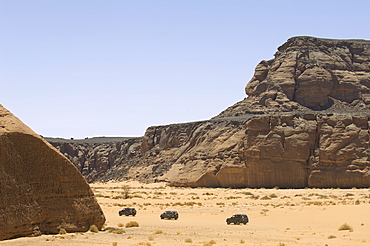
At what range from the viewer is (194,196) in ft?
217

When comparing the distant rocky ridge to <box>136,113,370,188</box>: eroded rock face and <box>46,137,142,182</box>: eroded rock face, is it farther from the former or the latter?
<box>46,137,142,182</box>: eroded rock face

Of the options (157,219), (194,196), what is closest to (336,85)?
(194,196)

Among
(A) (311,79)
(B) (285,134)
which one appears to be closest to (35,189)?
(B) (285,134)

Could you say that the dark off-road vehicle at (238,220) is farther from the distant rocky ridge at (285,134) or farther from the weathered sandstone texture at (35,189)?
the distant rocky ridge at (285,134)

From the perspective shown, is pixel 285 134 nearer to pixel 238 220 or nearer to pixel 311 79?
pixel 311 79

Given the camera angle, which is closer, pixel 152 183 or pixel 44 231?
pixel 44 231

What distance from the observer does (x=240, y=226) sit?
115 ft

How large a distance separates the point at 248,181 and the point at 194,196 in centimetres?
1140

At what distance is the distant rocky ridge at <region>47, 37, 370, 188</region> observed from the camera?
71812mm

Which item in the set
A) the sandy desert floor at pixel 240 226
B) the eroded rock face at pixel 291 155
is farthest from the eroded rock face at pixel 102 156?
the sandy desert floor at pixel 240 226

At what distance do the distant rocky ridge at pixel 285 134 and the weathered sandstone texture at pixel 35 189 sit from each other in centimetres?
5195

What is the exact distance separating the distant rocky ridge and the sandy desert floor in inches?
279

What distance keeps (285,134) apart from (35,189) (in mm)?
56895

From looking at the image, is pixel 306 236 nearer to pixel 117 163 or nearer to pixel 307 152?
pixel 307 152
